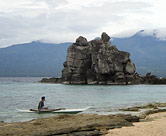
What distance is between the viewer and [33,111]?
29.4 metres

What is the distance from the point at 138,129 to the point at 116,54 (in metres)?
109

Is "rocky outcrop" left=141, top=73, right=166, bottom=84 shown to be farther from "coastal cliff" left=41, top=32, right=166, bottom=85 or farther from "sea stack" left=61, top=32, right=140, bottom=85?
"sea stack" left=61, top=32, right=140, bottom=85

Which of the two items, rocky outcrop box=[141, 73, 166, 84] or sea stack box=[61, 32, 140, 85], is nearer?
sea stack box=[61, 32, 140, 85]

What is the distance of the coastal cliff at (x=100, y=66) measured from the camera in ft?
391

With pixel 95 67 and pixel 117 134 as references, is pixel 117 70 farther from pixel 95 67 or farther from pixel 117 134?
pixel 117 134

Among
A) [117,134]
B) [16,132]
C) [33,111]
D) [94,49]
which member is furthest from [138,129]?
[94,49]

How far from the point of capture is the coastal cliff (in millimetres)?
119188

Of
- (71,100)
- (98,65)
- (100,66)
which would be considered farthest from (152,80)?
(71,100)

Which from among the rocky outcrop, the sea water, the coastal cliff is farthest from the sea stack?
the sea water

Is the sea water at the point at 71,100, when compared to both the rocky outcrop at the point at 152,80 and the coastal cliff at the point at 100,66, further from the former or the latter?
the rocky outcrop at the point at 152,80

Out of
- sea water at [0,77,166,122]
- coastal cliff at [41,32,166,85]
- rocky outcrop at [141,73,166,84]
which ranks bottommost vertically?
sea water at [0,77,166,122]

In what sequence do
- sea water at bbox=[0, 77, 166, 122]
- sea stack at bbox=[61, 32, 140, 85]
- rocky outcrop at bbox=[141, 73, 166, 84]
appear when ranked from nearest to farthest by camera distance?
sea water at bbox=[0, 77, 166, 122], sea stack at bbox=[61, 32, 140, 85], rocky outcrop at bbox=[141, 73, 166, 84]

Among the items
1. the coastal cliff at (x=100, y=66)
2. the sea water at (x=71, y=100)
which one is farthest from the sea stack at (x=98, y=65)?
the sea water at (x=71, y=100)

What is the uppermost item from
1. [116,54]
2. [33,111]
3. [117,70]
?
[116,54]
